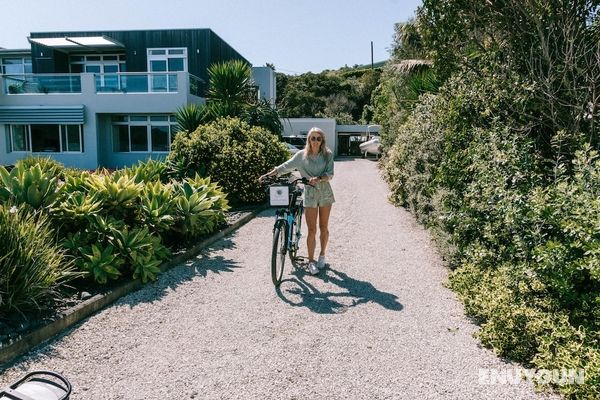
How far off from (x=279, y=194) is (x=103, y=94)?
18.1m

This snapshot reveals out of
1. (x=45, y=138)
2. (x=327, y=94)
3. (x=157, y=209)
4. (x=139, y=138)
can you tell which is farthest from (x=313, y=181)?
(x=327, y=94)

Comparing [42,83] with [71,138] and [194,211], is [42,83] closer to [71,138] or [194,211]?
[71,138]

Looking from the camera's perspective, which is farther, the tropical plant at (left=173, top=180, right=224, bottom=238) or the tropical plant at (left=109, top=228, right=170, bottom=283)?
the tropical plant at (left=173, top=180, right=224, bottom=238)

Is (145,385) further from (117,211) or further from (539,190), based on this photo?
(539,190)

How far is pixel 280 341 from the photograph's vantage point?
160 inches

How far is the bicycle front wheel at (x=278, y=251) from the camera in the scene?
5.33 meters

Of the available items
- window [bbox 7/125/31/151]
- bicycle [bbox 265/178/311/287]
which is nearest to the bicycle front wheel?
bicycle [bbox 265/178/311/287]

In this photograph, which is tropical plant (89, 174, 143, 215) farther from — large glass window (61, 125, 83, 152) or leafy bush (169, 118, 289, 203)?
large glass window (61, 125, 83, 152)

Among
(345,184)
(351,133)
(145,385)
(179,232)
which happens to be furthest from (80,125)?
(351,133)

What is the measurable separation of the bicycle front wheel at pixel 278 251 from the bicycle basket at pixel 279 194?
9.5 inches

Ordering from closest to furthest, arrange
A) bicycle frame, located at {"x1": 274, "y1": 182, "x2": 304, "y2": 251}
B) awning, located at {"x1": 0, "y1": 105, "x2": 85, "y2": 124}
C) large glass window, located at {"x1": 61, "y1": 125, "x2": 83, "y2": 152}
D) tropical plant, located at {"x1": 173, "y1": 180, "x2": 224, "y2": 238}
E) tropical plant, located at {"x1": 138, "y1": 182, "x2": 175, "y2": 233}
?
bicycle frame, located at {"x1": 274, "y1": 182, "x2": 304, "y2": 251}
tropical plant, located at {"x1": 138, "y1": 182, "x2": 175, "y2": 233}
tropical plant, located at {"x1": 173, "y1": 180, "x2": 224, "y2": 238}
awning, located at {"x1": 0, "y1": 105, "x2": 85, "y2": 124}
large glass window, located at {"x1": 61, "y1": 125, "x2": 83, "y2": 152}

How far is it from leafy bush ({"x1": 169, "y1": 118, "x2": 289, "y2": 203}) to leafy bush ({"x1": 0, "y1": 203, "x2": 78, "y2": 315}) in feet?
19.8

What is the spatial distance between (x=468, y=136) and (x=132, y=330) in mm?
4968

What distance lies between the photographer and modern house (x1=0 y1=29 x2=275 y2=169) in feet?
67.4
